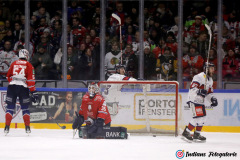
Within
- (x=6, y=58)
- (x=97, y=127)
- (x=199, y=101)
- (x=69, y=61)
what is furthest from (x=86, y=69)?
(x=199, y=101)

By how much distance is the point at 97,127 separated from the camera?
8.27 m

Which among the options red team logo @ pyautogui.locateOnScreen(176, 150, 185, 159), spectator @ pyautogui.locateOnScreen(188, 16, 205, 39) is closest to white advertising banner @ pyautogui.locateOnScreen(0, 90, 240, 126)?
spectator @ pyautogui.locateOnScreen(188, 16, 205, 39)

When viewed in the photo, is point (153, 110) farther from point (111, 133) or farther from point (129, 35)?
point (129, 35)

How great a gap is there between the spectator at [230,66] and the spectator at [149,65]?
4.08ft

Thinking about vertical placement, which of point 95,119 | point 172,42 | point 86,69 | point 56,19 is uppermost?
point 56,19

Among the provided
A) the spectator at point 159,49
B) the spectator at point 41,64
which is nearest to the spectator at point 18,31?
the spectator at point 41,64

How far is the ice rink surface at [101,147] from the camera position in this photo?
6.43m

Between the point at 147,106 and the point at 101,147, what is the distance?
1.90 m

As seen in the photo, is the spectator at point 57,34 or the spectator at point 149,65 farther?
the spectator at point 57,34

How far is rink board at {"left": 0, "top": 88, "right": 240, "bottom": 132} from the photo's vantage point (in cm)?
885

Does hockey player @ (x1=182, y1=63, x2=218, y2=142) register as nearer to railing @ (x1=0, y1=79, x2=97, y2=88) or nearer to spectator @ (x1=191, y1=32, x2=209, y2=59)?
spectator @ (x1=191, y1=32, x2=209, y2=59)

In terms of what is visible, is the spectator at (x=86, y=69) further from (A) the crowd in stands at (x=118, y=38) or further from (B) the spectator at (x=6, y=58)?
(B) the spectator at (x=6, y=58)

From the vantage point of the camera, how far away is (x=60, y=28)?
1070 cm

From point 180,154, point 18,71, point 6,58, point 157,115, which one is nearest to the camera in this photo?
point 180,154
